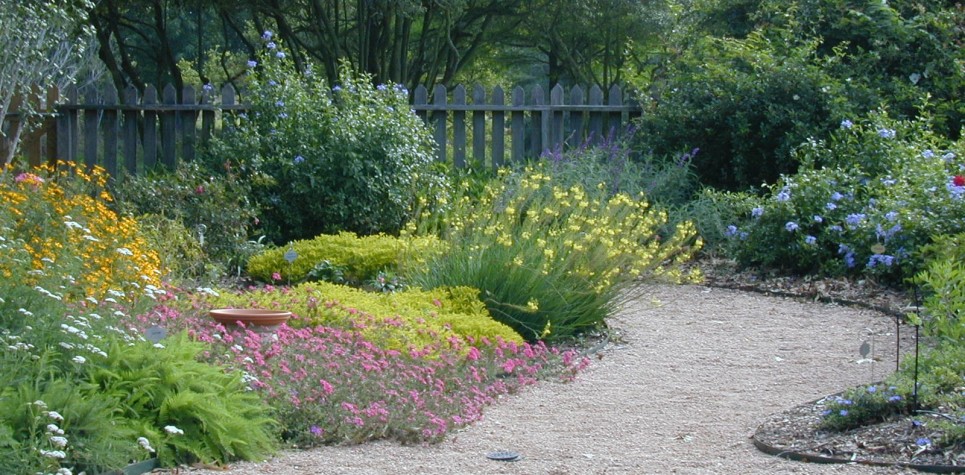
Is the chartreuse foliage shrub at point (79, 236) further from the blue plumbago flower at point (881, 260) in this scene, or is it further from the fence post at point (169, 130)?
the blue plumbago flower at point (881, 260)

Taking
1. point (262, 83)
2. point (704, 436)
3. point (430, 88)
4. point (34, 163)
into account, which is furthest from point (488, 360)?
point (430, 88)

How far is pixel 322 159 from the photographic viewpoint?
10.5 m

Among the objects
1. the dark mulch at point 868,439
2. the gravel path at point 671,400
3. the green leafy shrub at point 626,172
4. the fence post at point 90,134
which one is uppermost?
the fence post at point 90,134

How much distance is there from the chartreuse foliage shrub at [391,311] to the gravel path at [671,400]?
623 mm

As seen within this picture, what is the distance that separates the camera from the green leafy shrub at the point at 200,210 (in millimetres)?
9242

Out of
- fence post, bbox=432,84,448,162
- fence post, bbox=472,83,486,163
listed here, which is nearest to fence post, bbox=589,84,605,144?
fence post, bbox=472,83,486,163

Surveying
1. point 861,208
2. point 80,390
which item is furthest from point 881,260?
point 80,390

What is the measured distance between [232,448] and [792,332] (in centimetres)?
460

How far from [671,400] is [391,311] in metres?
1.87

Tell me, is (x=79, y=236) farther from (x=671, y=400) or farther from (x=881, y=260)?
(x=881, y=260)

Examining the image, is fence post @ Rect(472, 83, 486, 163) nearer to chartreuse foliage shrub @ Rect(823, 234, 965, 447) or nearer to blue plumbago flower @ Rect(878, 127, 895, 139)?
blue plumbago flower @ Rect(878, 127, 895, 139)

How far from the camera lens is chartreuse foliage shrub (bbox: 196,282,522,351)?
6.25 meters

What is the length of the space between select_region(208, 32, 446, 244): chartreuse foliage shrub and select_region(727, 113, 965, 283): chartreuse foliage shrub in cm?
317

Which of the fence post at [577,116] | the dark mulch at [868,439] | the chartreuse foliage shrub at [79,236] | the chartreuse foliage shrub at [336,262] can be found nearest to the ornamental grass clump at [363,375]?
the chartreuse foliage shrub at [79,236]
